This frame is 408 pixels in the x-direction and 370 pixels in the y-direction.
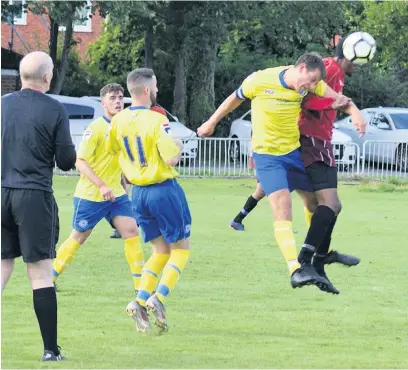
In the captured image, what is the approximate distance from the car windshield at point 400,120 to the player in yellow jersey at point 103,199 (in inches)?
806

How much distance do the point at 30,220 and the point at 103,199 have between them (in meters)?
3.04

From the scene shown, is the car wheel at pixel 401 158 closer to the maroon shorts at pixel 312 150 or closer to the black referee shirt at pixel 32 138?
the maroon shorts at pixel 312 150

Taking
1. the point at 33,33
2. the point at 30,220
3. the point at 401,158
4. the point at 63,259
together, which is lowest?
the point at 401,158

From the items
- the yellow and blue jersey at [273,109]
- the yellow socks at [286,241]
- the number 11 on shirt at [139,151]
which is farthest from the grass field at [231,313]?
the yellow and blue jersey at [273,109]

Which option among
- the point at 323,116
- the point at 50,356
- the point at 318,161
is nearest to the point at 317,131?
the point at 323,116

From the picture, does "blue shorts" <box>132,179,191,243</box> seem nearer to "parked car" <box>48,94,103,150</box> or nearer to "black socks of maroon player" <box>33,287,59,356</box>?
"black socks of maroon player" <box>33,287,59,356</box>

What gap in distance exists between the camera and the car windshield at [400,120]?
3062 centimetres

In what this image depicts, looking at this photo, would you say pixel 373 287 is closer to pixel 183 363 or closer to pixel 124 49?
pixel 183 363

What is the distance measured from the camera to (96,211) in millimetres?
10914

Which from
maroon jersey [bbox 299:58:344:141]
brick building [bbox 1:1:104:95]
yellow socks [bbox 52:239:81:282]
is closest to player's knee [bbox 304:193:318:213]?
maroon jersey [bbox 299:58:344:141]

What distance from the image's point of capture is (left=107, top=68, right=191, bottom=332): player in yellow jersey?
29.5 ft

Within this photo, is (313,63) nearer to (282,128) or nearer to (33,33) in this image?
(282,128)

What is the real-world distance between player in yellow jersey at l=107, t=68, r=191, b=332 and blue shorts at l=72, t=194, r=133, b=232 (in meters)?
1.43

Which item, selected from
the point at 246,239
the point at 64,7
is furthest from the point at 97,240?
the point at 64,7
